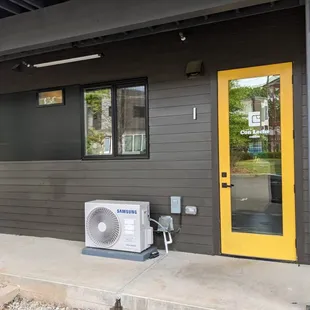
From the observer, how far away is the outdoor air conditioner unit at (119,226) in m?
3.77

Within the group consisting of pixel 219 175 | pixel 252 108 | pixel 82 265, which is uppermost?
pixel 252 108

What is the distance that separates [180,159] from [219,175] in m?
0.50

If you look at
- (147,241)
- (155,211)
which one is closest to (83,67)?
(155,211)

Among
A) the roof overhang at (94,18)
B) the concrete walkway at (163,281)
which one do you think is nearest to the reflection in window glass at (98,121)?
the roof overhang at (94,18)

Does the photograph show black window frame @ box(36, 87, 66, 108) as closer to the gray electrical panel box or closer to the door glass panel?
the gray electrical panel box

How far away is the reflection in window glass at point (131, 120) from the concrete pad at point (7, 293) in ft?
6.48

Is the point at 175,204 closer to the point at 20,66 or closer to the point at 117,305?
the point at 117,305

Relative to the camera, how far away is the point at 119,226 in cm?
385

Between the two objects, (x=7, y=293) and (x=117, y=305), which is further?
(x=7, y=293)

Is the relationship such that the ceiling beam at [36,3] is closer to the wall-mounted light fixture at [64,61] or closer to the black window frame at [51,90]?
the wall-mounted light fixture at [64,61]

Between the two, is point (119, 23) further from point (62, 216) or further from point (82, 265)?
point (62, 216)

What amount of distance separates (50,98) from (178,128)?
80.2 inches

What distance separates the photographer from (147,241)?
3.87m

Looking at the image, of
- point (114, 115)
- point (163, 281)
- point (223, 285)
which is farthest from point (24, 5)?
point (223, 285)
